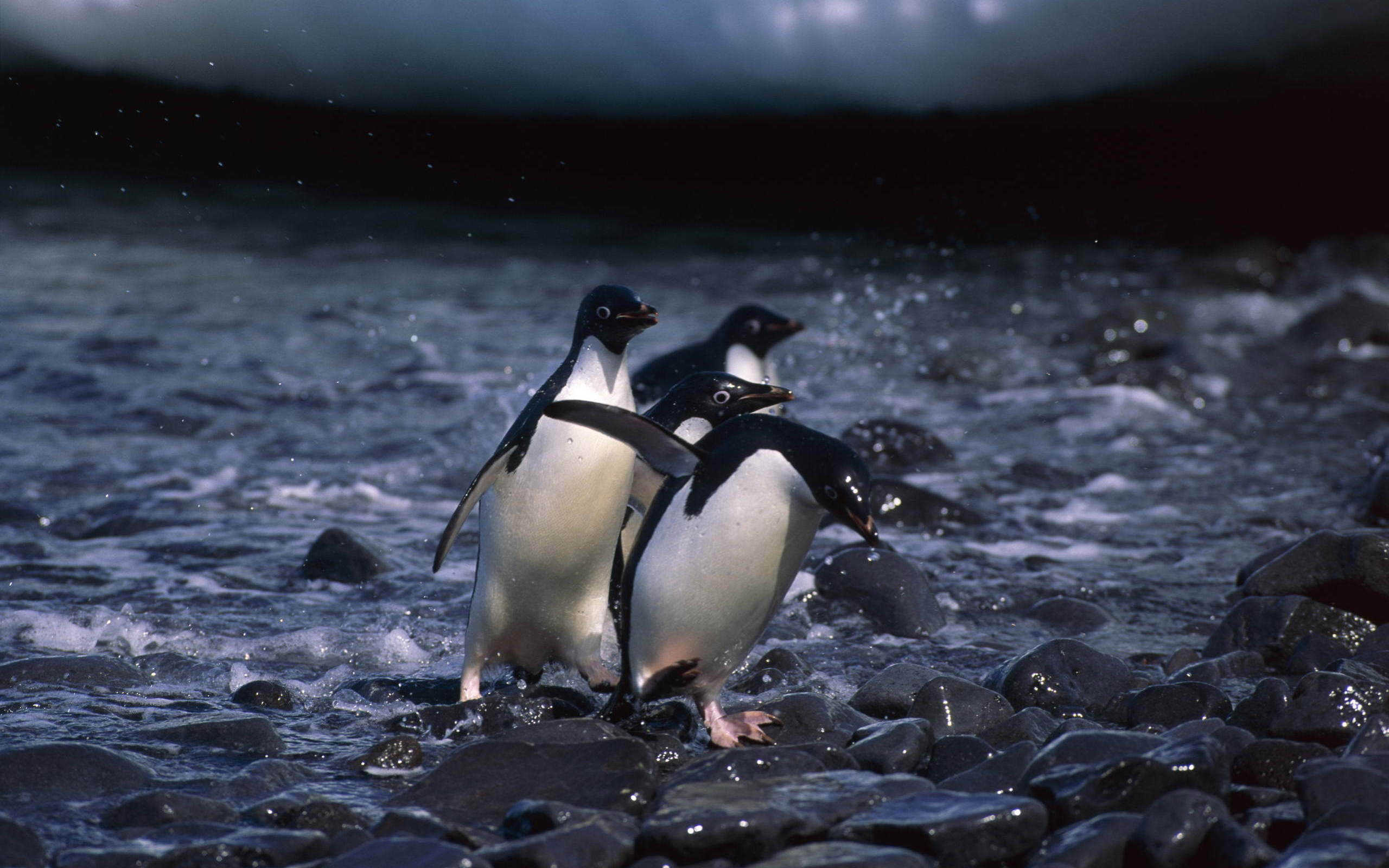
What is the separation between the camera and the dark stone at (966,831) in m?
2.40

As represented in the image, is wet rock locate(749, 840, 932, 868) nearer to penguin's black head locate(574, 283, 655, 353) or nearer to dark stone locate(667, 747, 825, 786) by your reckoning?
dark stone locate(667, 747, 825, 786)

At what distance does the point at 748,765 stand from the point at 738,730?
0.27 meters

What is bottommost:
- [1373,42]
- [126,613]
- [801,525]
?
[126,613]

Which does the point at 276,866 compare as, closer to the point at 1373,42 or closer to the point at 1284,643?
the point at 1284,643

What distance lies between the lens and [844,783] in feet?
8.93

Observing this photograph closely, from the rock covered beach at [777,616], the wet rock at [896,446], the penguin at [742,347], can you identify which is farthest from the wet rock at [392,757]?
the wet rock at [896,446]

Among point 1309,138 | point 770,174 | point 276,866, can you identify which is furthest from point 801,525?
point 770,174

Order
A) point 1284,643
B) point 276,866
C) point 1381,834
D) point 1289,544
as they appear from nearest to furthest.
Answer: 1. point 1381,834
2. point 276,866
3. point 1284,643
4. point 1289,544

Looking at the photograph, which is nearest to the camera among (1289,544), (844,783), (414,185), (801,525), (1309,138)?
(844,783)

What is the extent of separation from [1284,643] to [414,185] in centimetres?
1334

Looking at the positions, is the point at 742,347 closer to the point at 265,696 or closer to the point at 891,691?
the point at 891,691

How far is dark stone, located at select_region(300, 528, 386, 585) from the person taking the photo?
4.73m

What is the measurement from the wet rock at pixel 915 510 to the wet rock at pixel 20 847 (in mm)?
3629

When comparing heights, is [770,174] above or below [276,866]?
above
